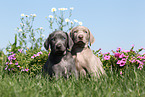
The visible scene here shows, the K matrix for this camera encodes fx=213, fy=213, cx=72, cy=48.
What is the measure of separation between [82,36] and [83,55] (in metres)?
0.52

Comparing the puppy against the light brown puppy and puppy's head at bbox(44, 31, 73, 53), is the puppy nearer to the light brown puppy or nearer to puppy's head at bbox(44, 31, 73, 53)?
puppy's head at bbox(44, 31, 73, 53)

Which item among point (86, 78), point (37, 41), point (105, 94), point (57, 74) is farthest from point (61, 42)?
point (37, 41)

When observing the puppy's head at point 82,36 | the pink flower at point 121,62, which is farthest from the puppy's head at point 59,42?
the pink flower at point 121,62

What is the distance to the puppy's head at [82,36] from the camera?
5.51 meters

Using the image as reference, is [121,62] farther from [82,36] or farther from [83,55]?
[82,36]

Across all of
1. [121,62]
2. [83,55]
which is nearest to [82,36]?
[83,55]

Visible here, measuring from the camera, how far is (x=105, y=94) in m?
3.82

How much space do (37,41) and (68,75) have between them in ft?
18.8

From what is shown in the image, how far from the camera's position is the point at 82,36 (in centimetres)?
549

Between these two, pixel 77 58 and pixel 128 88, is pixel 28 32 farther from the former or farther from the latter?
pixel 128 88

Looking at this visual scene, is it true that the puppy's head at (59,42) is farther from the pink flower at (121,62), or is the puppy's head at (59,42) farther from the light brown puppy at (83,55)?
the pink flower at (121,62)

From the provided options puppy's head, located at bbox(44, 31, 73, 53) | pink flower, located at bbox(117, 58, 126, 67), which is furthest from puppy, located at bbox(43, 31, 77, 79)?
pink flower, located at bbox(117, 58, 126, 67)

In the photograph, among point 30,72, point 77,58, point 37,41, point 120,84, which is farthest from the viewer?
point 37,41

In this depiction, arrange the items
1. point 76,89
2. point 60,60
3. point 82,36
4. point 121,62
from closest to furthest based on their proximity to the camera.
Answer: point 76,89 → point 60,60 → point 82,36 → point 121,62
